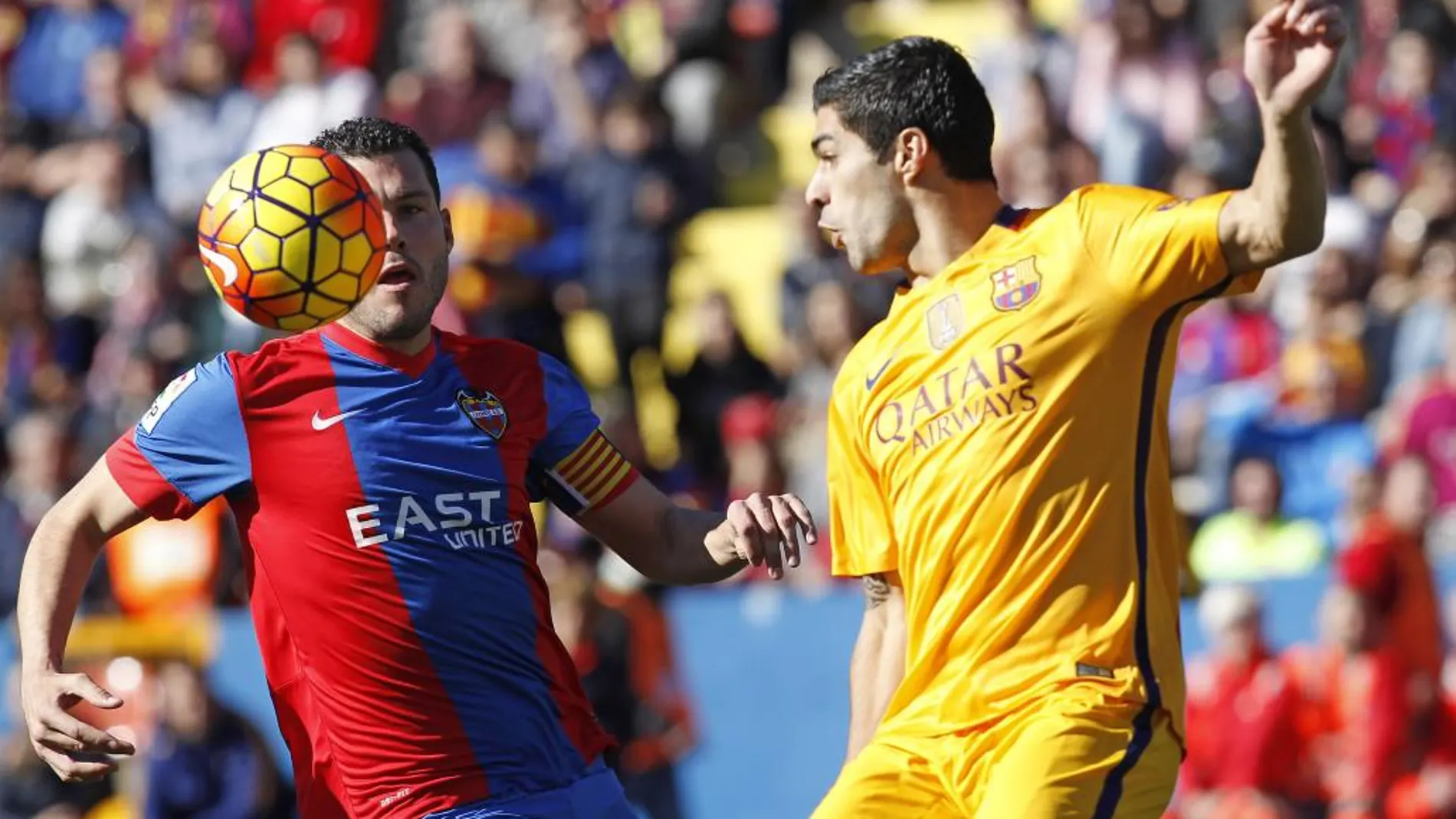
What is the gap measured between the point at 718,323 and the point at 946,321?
26.2 ft

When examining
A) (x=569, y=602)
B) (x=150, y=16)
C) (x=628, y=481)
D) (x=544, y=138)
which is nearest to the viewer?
(x=628, y=481)

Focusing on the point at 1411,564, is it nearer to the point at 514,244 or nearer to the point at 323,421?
the point at 514,244

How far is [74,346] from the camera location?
16094 mm

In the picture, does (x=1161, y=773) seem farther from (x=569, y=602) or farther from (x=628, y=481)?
(x=569, y=602)

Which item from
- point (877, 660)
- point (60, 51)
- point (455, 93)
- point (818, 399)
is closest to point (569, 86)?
point (455, 93)

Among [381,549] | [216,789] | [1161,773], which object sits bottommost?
[216,789]

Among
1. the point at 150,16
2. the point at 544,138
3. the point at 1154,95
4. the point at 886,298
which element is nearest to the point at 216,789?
the point at 886,298

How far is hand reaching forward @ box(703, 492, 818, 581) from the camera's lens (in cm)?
541

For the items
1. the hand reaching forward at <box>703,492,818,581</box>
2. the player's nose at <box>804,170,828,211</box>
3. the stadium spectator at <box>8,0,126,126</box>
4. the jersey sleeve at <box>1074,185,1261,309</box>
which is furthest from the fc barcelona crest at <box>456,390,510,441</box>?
the stadium spectator at <box>8,0,126,126</box>

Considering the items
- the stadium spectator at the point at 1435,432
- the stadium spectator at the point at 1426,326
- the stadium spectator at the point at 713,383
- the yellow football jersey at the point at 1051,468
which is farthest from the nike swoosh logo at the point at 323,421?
the stadium spectator at the point at 713,383

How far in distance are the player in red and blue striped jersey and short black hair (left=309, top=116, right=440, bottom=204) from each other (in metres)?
0.09

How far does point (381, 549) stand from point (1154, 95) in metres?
9.35

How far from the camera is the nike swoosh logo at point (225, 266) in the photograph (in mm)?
5707

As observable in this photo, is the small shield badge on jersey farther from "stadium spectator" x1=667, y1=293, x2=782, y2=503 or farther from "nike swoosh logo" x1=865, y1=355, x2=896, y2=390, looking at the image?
"stadium spectator" x1=667, y1=293, x2=782, y2=503
